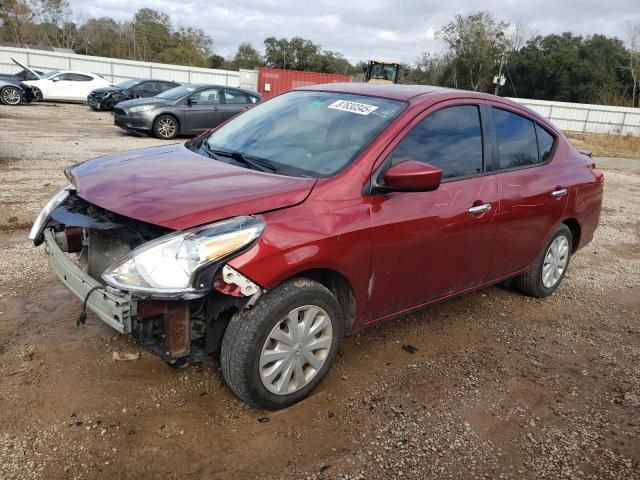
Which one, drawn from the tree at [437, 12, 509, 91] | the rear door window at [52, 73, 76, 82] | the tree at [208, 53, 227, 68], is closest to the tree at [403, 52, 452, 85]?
the tree at [437, 12, 509, 91]

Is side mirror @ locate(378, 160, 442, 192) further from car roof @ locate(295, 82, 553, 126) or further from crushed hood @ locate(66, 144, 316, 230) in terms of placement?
car roof @ locate(295, 82, 553, 126)

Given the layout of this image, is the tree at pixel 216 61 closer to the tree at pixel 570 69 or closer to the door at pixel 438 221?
A: the tree at pixel 570 69

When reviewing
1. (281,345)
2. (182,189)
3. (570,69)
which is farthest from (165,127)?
(570,69)

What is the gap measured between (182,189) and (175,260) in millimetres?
483

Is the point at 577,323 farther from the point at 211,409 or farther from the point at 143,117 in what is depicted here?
the point at 143,117

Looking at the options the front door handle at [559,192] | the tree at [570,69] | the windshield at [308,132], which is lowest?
the front door handle at [559,192]

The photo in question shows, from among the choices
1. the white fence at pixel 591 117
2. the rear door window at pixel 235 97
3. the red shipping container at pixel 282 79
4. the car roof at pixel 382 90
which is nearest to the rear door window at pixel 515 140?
the car roof at pixel 382 90

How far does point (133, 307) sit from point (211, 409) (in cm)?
81

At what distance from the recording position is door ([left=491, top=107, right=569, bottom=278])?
393cm

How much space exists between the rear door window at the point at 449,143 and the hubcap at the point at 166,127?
11079 millimetres

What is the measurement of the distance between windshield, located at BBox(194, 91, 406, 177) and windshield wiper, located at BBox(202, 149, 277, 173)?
0.09 feet

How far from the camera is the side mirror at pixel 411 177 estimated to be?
2.91m

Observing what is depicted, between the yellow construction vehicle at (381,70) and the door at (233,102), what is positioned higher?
the yellow construction vehicle at (381,70)

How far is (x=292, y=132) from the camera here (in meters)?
3.55
